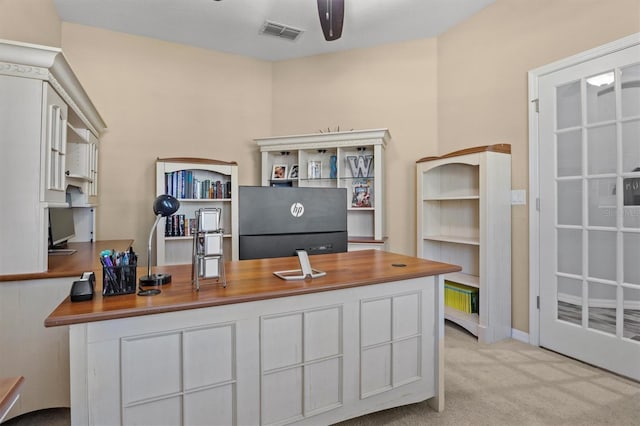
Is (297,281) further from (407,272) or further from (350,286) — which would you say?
(407,272)

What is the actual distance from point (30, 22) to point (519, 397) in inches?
176

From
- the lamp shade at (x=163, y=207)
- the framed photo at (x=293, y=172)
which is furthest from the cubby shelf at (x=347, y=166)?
the lamp shade at (x=163, y=207)

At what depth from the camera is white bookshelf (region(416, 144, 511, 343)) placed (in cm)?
288

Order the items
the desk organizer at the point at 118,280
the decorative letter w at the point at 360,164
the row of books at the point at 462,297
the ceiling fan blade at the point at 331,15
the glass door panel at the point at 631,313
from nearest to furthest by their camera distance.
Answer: the desk organizer at the point at 118,280
the ceiling fan blade at the point at 331,15
the glass door panel at the point at 631,313
the row of books at the point at 462,297
the decorative letter w at the point at 360,164

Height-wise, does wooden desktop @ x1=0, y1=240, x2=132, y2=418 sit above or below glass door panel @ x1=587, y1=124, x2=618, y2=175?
below

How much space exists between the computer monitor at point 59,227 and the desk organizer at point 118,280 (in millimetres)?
1562

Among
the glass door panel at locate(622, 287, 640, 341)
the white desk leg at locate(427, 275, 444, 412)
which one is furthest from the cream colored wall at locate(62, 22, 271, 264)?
the glass door panel at locate(622, 287, 640, 341)

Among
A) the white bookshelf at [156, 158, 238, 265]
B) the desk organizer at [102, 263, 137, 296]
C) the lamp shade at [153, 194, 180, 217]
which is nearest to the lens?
the desk organizer at [102, 263, 137, 296]

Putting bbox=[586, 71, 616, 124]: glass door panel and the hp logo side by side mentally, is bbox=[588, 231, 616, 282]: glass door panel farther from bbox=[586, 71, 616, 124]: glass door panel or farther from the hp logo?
the hp logo

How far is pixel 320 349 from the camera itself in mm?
1543

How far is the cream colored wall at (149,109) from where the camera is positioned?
3.58 m

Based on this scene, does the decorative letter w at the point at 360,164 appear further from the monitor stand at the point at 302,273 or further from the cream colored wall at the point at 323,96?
the monitor stand at the point at 302,273

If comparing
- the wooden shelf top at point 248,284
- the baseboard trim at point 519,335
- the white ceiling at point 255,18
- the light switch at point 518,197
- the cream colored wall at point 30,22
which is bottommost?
the baseboard trim at point 519,335

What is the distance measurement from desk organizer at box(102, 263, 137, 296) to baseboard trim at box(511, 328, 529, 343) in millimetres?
3016
